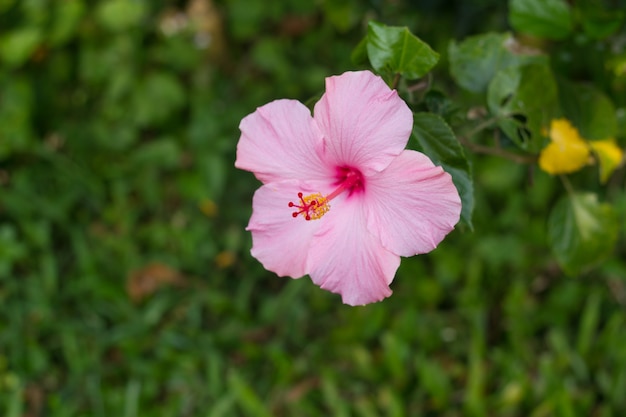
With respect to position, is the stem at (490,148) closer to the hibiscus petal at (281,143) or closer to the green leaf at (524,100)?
the green leaf at (524,100)

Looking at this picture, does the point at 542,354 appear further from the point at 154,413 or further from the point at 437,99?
the point at 437,99

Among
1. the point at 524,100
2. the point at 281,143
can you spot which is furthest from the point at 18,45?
the point at 524,100

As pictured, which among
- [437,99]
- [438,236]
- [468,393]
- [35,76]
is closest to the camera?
[438,236]

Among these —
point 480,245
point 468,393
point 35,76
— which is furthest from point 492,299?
point 35,76

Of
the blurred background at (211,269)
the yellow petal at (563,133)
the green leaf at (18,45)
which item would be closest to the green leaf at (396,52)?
the yellow petal at (563,133)

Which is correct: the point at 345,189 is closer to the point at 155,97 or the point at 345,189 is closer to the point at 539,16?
the point at 539,16

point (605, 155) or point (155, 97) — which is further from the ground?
point (605, 155)
